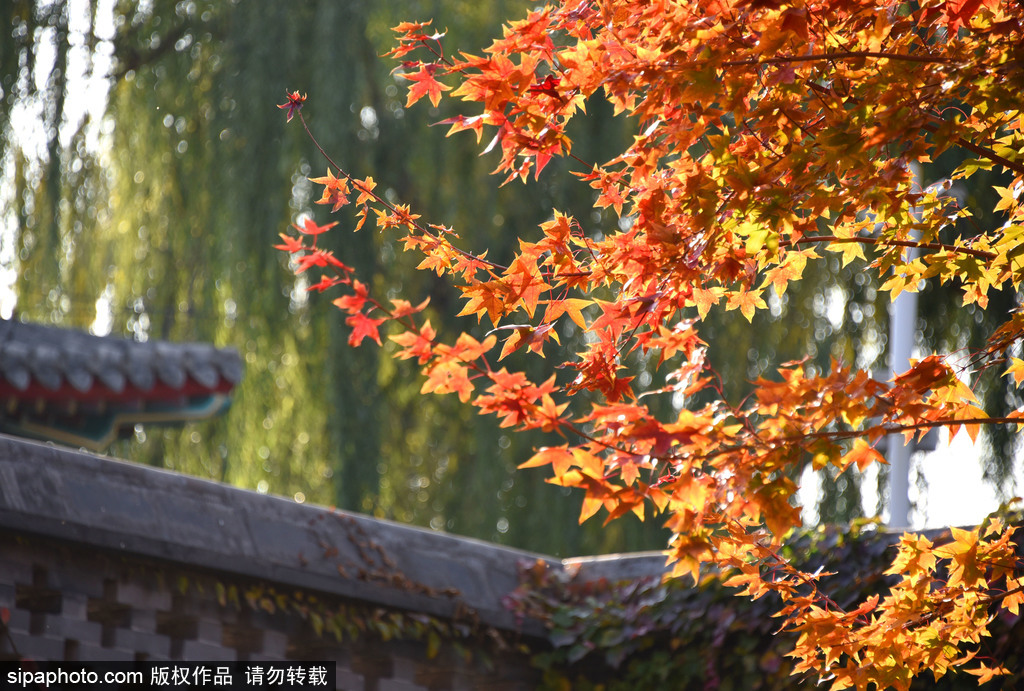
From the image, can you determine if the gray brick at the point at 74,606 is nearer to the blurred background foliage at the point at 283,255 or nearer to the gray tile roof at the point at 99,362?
the gray tile roof at the point at 99,362

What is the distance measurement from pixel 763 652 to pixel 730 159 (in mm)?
1771

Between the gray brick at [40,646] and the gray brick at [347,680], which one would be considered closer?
the gray brick at [40,646]

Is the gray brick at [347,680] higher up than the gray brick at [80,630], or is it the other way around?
the gray brick at [80,630]

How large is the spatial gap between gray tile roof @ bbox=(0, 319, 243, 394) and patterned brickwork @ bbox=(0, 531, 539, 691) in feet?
6.83

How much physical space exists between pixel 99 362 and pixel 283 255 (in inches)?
84.3

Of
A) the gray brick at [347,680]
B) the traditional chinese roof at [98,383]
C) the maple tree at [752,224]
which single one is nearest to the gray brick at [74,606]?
the gray brick at [347,680]

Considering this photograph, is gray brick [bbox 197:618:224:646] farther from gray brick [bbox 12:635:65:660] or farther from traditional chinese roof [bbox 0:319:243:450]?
traditional chinese roof [bbox 0:319:243:450]

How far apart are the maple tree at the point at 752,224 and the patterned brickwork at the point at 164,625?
3.72 ft

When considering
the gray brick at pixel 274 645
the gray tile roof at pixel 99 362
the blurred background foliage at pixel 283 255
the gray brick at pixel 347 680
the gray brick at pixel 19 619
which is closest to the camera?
the gray brick at pixel 19 619

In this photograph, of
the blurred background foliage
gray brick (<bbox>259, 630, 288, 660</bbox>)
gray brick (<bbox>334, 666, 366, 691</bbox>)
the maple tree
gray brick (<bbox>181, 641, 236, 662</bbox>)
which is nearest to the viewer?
the maple tree

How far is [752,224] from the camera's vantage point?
66.7 inches

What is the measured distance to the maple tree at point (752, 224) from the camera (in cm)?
169

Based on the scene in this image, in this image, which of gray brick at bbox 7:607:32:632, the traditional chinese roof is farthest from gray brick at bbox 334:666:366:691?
the traditional chinese roof

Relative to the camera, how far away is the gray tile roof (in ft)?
14.9
